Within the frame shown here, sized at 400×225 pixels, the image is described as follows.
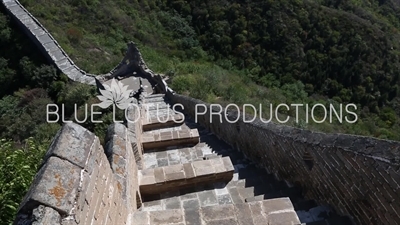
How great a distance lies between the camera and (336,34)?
27.1m

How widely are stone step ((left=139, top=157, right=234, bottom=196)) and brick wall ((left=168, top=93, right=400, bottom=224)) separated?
741 mm

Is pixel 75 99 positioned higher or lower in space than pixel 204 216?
lower

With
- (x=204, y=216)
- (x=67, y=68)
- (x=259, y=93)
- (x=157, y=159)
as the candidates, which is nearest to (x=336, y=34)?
(x=259, y=93)

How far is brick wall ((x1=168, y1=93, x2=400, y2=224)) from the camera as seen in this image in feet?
9.41

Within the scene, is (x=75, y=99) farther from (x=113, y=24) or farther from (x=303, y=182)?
(x=303, y=182)

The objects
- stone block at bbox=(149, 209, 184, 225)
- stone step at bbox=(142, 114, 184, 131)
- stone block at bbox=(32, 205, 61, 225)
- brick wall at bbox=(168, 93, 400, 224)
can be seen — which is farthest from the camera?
stone step at bbox=(142, 114, 184, 131)

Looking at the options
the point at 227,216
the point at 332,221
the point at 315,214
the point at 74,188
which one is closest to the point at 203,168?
the point at 227,216

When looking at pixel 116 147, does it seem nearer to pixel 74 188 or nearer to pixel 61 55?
pixel 74 188

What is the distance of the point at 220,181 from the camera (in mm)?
4539

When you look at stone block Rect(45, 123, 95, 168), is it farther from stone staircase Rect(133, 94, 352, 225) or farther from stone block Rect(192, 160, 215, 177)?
stone block Rect(192, 160, 215, 177)

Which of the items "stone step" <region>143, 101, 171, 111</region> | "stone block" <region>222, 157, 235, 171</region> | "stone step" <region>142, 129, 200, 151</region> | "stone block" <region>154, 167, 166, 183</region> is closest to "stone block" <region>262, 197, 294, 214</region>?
"stone block" <region>222, 157, 235, 171</region>

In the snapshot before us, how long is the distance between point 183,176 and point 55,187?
2351mm

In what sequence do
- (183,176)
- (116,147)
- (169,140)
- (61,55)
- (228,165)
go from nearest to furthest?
1. (116,147)
2. (183,176)
3. (228,165)
4. (169,140)
5. (61,55)

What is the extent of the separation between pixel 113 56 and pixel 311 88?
1353 cm
